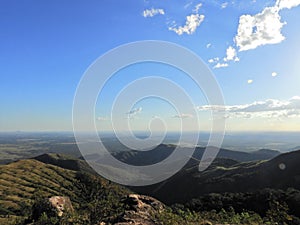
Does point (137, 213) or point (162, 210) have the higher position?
point (137, 213)

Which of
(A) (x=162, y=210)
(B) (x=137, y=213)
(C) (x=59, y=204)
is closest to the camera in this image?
(B) (x=137, y=213)

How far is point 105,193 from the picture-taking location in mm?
74625

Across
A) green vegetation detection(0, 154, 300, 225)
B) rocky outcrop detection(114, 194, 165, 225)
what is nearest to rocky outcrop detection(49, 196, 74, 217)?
green vegetation detection(0, 154, 300, 225)

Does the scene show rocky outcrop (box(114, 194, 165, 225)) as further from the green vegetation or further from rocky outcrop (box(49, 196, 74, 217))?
rocky outcrop (box(49, 196, 74, 217))

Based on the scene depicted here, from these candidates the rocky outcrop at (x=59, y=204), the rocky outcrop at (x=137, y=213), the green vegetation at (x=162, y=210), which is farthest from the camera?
the rocky outcrop at (x=59, y=204)

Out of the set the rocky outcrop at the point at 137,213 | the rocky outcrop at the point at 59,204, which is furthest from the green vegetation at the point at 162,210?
the rocky outcrop at the point at 59,204

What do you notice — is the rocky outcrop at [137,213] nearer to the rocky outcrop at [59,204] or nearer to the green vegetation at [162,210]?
the green vegetation at [162,210]

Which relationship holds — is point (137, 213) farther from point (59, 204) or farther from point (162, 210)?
point (59, 204)

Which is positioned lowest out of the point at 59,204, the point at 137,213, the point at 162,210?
the point at 59,204

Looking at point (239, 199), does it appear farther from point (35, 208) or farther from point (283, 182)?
point (35, 208)

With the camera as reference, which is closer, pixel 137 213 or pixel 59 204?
pixel 137 213

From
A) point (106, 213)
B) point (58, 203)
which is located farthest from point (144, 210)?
point (58, 203)

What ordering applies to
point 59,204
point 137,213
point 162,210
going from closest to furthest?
point 137,213, point 162,210, point 59,204

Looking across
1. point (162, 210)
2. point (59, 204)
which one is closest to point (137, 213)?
point (162, 210)
